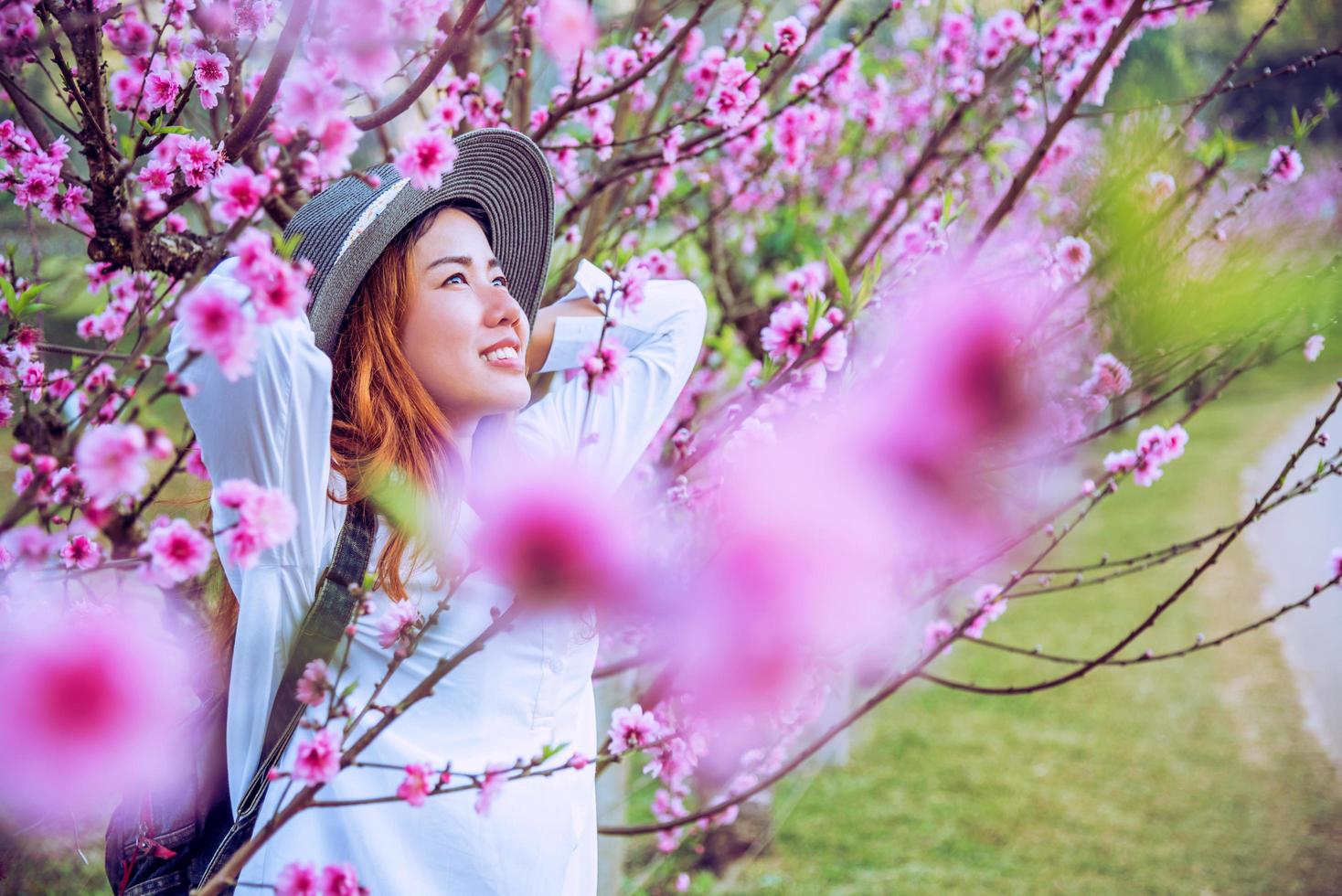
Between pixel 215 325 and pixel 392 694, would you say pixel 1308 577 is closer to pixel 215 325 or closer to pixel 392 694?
pixel 392 694

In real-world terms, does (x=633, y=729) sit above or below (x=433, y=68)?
below

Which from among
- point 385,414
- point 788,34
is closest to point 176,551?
point 385,414

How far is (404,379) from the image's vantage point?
1500 mm

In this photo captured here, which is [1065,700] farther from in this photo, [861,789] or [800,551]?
[800,551]

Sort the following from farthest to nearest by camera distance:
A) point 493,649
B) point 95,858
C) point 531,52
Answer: point 95,858 → point 531,52 → point 493,649

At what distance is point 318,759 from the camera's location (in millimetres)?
1035

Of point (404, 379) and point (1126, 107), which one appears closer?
point (1126, 107)

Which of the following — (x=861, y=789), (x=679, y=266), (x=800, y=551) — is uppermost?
(x=679, y=266)

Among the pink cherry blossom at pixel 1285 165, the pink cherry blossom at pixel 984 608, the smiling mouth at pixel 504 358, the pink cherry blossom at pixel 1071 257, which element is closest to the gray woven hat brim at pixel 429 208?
the smiling mouth at pixel 504 358

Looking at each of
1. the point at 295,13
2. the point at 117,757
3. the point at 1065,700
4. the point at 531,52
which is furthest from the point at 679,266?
the point at 1065,700

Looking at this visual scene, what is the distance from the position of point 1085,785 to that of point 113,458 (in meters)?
5.07

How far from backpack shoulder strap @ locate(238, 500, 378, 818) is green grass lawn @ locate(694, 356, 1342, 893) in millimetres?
2480

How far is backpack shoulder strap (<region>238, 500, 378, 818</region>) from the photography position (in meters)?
1.24

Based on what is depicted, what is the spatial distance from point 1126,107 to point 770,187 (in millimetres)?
3973
